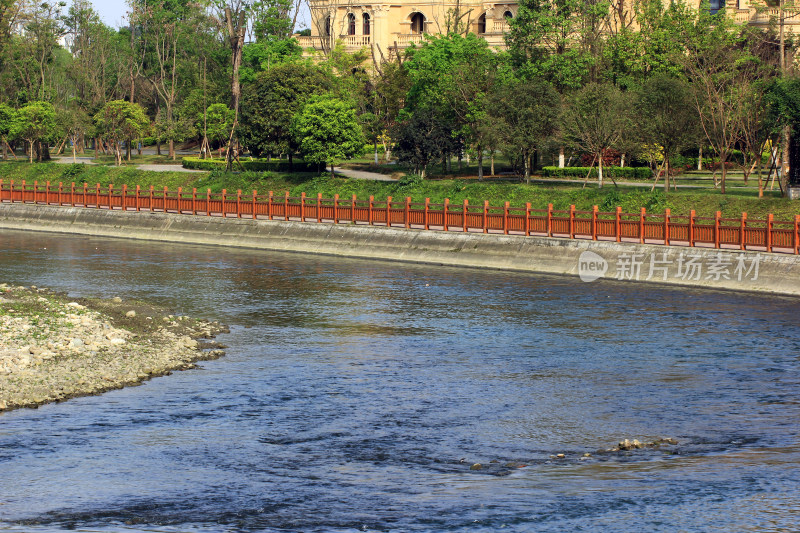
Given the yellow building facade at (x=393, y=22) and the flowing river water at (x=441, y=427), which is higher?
the yellow building facade at (x=393, y=22)

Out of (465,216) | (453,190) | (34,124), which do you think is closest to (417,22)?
(34,124)

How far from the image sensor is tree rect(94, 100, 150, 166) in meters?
89.7

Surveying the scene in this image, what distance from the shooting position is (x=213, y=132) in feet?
299

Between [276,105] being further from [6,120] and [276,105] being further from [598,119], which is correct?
[6,120]

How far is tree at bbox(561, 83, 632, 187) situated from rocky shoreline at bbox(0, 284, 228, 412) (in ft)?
97.7

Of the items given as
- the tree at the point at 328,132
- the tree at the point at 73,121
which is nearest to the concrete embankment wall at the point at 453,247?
the tree at the point at 328,132

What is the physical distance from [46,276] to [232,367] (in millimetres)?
18829

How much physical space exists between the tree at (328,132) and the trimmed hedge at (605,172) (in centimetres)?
1276

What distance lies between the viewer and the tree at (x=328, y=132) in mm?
64812

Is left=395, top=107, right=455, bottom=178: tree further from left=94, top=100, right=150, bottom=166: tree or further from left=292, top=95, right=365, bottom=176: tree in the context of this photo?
left=94, top=100, right=150, bottom=166: tree

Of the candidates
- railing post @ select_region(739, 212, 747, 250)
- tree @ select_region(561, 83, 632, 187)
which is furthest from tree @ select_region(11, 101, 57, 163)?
railing post @ select_region(739, 212, 747, 250)

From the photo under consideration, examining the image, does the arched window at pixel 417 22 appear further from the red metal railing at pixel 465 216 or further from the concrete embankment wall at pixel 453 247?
the concrete embankment wall at pixel 453 247

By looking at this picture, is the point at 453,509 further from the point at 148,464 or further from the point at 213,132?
the point at 213,132

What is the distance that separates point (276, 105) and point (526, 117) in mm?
19996
